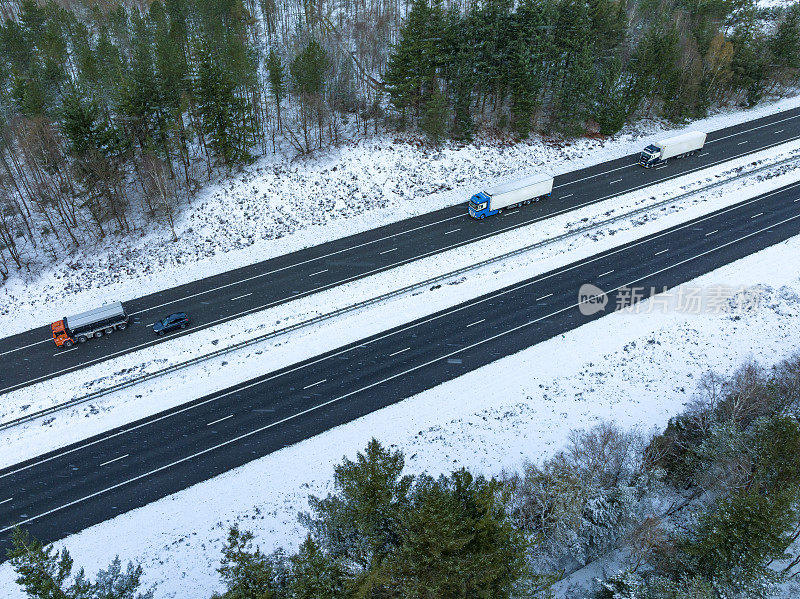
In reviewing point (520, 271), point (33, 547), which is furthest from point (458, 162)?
point (33, 547)

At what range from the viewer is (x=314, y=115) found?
2309 inches

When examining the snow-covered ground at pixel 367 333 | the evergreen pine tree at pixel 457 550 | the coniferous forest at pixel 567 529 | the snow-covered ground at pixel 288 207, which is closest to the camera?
the evergreen pine tree at pixel 457 550

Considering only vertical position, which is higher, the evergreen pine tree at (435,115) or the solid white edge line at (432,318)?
the evergreen pine tree at (435,115)

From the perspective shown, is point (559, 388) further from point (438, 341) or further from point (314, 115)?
point (314, 115)

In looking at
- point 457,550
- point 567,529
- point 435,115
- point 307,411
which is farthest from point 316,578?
point 435,115

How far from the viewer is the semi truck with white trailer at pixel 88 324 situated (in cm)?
4009

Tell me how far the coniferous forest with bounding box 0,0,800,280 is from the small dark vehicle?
14.1 metres

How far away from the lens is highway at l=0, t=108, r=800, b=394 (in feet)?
132

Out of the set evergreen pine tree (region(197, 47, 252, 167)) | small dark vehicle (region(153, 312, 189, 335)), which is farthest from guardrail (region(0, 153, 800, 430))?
evergreen pine tree (region(197, 47, 252, 167))

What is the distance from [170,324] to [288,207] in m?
19.4

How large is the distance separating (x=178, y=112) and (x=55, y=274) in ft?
65.5

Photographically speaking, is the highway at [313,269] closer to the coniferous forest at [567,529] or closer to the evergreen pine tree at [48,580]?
the coniferous forest at [567,529]

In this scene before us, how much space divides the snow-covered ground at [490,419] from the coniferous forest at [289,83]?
31.2 metres

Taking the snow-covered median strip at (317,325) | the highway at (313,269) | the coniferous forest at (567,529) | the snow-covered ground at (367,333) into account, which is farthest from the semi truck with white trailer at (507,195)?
the coniferous forest at (567,529)
